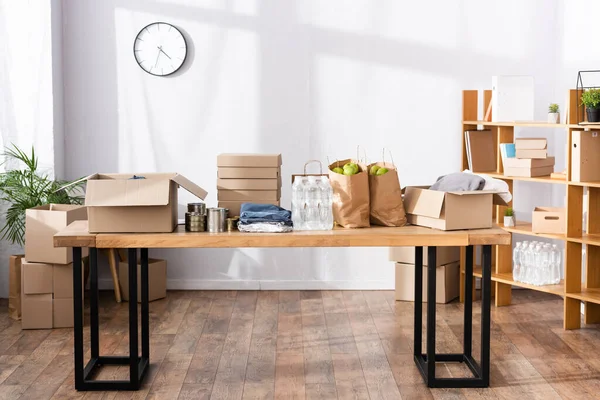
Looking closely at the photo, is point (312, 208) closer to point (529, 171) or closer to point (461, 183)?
point (461, 183)

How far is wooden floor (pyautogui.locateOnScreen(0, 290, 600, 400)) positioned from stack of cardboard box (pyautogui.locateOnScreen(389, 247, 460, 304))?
11 centimetres

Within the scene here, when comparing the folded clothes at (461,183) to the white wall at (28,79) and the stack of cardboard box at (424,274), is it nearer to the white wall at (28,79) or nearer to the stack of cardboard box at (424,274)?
the stack of cardboard box at (424,274)

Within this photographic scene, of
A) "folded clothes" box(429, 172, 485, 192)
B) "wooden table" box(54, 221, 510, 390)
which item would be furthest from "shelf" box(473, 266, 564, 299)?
"folded clothes" box(429, 172, 485, 192)

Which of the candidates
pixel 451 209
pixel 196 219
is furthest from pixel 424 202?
pixel 196 219

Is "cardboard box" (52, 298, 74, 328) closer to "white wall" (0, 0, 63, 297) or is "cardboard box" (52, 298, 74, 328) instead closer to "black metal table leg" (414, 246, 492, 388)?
"white wall" (0, 0, 63, 297)

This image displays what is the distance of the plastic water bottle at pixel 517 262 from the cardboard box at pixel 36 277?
117 inches

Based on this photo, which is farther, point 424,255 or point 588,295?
point 424,255

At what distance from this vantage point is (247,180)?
3.98m

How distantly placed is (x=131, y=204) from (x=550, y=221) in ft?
9.18

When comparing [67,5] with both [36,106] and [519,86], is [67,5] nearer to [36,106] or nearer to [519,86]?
[36,106]

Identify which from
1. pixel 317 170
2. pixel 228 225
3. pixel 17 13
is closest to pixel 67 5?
pixel 17 13

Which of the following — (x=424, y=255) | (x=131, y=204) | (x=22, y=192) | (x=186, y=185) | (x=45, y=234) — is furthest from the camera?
(x=424, y=255)

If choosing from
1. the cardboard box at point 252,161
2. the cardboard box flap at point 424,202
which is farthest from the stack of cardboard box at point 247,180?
the cardboard box flap at point 424,202

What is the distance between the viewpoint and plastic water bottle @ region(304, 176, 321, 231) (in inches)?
151
